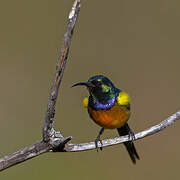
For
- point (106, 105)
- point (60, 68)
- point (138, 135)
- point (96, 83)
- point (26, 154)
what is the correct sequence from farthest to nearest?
point (106, 105)
point (96, 83)
point (138, 135)
point (26, 154)
point (60, 68)

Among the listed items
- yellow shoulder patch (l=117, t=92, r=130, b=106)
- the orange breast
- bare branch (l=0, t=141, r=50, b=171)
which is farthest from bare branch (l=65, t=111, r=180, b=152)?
yellow shoulder patch (l=117, t=92, r=130, b=106)

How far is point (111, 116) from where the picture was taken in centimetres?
387

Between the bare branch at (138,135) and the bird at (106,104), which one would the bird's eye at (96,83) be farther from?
the bare branch at (138,135)

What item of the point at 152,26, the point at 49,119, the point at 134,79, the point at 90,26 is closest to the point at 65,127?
the point at 134,79

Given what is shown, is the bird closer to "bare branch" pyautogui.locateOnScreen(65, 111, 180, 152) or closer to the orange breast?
the orange breast

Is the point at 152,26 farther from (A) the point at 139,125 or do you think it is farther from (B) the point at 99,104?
(B) the point at 99,104

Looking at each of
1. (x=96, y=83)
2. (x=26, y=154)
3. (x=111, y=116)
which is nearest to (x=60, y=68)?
(x=26, y=154)

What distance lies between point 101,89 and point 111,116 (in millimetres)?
254

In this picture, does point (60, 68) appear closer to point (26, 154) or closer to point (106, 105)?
point (26, 154)

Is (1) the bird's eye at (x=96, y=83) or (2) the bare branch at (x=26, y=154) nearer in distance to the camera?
(2) the bare branch at (x=26, y=154)

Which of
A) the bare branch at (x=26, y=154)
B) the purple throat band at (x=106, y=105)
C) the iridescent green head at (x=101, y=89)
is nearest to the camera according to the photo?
the bare branch at (x=26, y=154)

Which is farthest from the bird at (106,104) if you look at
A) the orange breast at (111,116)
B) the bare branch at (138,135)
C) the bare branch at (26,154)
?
the bare branch at (26,154)

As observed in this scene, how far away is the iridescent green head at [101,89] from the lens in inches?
149

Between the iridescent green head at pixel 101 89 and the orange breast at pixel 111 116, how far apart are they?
105 millimetres
